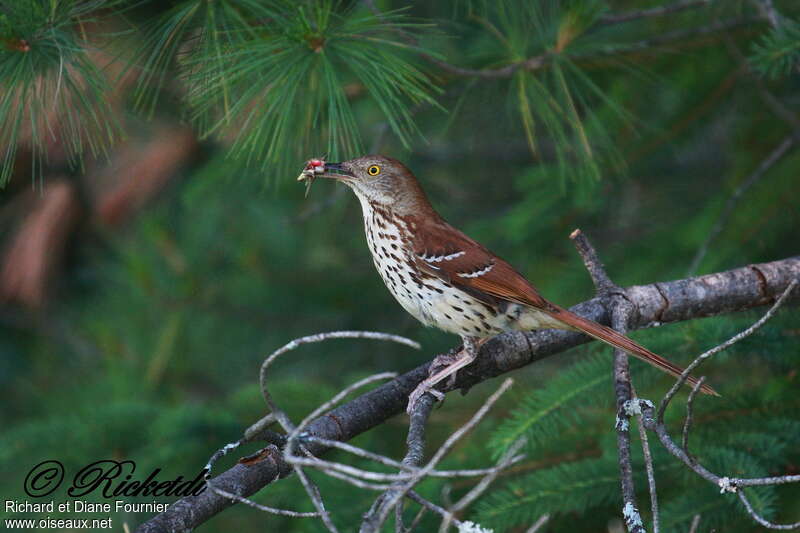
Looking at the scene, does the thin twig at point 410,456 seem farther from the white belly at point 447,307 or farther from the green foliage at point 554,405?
the white belly at point 447,307

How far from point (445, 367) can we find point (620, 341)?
2.13 ft

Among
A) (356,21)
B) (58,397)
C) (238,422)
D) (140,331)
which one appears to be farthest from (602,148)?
(58,397)

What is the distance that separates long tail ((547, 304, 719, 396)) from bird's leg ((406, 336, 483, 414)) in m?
0.38

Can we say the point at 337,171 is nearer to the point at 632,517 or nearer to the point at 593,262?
the point at 593,262

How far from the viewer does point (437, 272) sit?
3.46 meters

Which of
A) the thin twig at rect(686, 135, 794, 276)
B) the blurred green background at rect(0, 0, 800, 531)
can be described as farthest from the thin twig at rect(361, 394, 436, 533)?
the thin twig at rect(686, 135, 794, 276)

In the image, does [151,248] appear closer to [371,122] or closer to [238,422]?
[371,122]

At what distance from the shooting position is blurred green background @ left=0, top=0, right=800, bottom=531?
3041 millimetres

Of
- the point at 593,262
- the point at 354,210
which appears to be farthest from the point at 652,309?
the point at 354,210

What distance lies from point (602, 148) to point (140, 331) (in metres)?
3.04

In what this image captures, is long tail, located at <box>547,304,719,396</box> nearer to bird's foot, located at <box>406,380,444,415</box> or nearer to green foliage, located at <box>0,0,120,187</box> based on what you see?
bird's foot, located at <box>406,380,444,415</box>

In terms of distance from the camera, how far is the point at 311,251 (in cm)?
638

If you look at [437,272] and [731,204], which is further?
[731,204]

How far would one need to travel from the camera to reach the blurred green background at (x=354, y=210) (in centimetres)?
304
